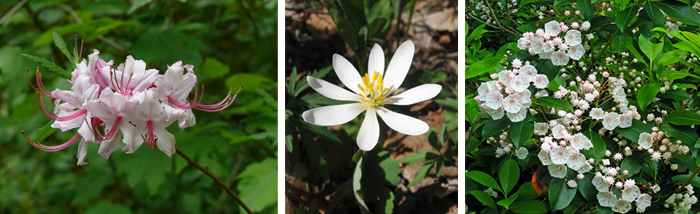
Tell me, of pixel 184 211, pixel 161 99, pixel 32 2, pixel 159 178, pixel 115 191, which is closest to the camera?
pixel 161 99

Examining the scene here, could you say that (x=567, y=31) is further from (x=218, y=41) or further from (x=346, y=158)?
(x=218, y=41)

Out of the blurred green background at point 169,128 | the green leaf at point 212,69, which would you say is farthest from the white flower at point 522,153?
the green leaf at point 212,69

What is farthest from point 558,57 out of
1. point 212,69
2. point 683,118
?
point 212,69

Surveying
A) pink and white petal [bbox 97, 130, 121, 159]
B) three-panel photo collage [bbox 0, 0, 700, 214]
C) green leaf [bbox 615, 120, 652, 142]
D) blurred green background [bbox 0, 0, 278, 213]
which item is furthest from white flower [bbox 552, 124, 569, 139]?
pink and white petal [bbox 97, 130, 121, 159]

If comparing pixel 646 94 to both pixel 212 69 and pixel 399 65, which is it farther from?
pixel 212 69

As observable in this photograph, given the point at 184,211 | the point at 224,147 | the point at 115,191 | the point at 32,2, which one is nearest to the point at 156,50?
the point at 224,147
